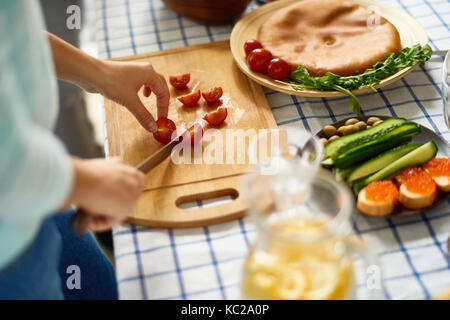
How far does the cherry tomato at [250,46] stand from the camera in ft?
5.26

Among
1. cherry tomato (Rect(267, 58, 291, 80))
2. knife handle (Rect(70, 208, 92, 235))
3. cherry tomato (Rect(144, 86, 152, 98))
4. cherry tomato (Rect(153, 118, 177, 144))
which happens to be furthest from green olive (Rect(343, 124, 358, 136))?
knife handle (Rect(70, 208, 92, 235))

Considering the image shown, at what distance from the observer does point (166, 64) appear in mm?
1675

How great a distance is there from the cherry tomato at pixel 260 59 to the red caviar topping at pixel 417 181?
0.57 meters

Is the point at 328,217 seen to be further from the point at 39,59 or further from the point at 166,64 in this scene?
the point at 166,64

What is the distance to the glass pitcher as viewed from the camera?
0.82 meters

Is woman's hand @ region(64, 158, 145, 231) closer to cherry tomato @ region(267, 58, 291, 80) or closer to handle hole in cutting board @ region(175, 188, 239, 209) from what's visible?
handle hole in cutting board @ region(175, 188, 239, 209)

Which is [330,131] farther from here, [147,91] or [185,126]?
[147,91]

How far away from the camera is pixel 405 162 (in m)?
1.14

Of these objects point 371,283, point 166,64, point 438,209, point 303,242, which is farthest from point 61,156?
point 166,64

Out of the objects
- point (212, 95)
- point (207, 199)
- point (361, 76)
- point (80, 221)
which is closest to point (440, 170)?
point (361, 76)

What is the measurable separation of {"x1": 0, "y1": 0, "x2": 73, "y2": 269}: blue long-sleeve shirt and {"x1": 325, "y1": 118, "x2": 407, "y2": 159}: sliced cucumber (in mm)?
633

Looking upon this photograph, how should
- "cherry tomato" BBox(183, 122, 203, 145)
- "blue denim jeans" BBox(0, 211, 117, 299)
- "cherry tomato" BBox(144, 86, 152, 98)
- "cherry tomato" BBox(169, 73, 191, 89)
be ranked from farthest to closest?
"cherry tomato" BBox(169, 73, 191, 89) < "cherry tomato" BBox(144, 86, 152, 98) < "cherry tomato" BBox(183, 122, 203, 145) < "blue denim jeans" BBox(0, 211, 117, 299)

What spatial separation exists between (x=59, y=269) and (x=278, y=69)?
32.1 inches
